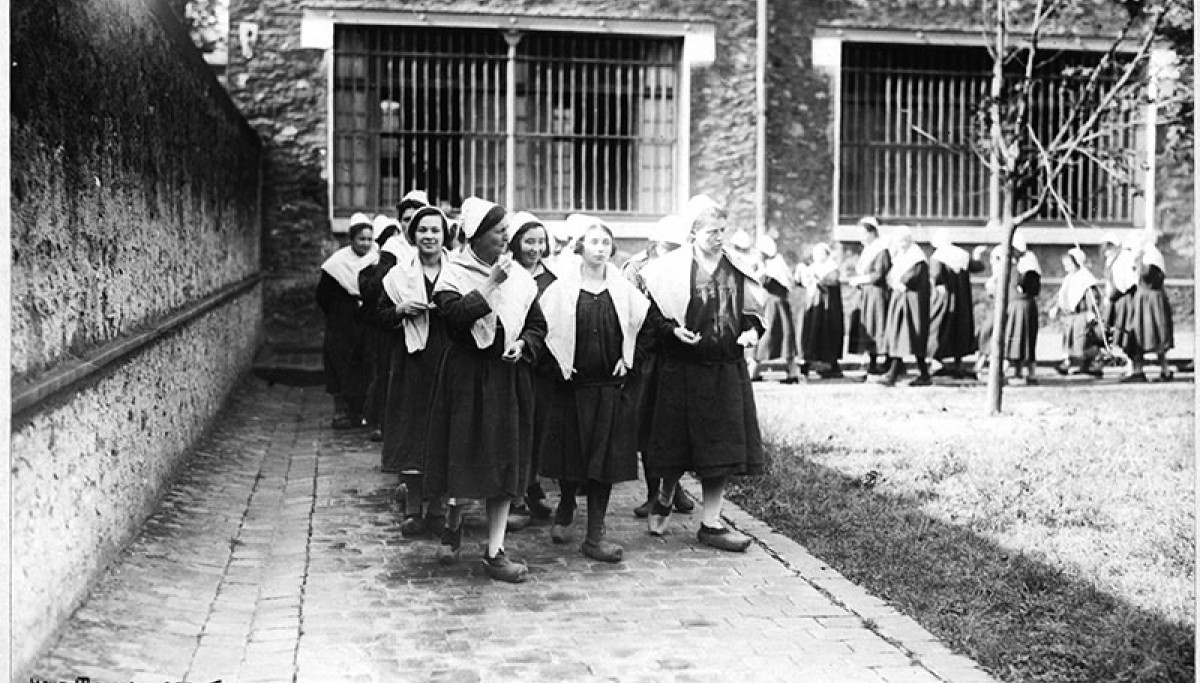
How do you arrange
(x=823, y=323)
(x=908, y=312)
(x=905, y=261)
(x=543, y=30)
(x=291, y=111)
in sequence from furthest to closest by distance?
(x=543, y=30) < (x=291, y=111) < (x=823, y=323) < (x=905, y=261) < (x=908, y=312)

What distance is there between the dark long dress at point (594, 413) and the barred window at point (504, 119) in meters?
10.4

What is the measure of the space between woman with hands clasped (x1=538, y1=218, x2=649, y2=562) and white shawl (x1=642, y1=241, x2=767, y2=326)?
0.15 metres

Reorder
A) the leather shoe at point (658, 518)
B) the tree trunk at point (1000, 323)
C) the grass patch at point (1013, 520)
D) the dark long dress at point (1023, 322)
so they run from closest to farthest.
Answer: the grass patch at point (1013, 520)
the leather shoe at point (658, 518)
the tree trunk at point (1000, 323)
the dark long dress at point (1023, 322)

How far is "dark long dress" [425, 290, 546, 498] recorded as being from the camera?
20.4 feet

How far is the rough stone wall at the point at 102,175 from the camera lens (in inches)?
189

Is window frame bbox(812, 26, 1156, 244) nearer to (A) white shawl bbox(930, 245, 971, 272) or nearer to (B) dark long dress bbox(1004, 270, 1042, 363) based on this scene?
(A) white shawl bbox(930, 245, 971, 272)

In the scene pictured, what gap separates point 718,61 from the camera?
17.5m

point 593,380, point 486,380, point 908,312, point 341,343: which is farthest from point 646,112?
point 486,380

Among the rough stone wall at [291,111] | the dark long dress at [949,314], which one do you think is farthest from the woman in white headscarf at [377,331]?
the dark long dress at [949,314]

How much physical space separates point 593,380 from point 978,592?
86.3 inches

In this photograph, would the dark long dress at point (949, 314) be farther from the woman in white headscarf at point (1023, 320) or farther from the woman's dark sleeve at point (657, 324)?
the woman's dark sleeve at point (657, 324)

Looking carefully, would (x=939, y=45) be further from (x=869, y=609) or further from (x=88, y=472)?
(x=88, y=472)

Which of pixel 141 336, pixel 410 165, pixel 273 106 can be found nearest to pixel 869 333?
pixel 410 165

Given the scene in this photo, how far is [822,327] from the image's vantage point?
15.8 m
